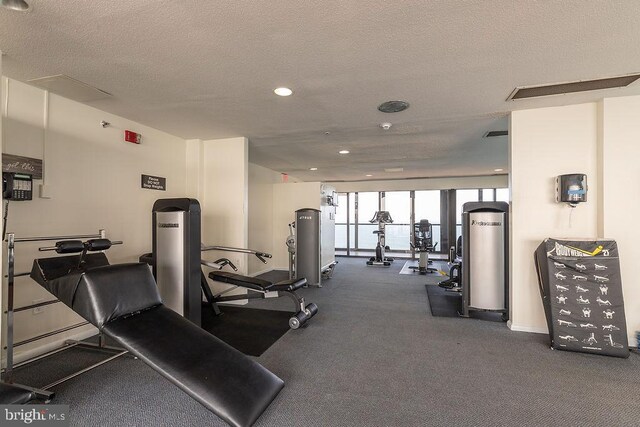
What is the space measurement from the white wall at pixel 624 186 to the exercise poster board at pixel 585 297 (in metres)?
0.30

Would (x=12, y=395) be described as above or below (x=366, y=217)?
below

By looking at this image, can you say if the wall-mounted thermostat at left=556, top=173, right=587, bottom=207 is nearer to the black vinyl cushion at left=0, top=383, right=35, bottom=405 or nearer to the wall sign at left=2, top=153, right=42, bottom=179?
the black vinyl cushion at left=0, top=383, right=35, bottom=405

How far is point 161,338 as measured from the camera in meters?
2.05

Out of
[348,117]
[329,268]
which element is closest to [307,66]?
[348,117]


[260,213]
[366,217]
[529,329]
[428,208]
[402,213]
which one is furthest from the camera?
[366,217]

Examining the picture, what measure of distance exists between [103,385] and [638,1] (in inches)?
171

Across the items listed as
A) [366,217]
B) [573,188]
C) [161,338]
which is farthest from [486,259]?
[366,217]

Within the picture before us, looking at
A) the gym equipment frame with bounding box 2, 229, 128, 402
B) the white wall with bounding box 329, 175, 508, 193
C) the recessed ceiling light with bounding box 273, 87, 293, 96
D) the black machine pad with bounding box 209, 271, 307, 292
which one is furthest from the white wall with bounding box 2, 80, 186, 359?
the white wall with bounding box 329, 175, 508, 193

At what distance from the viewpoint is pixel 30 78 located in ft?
8.43

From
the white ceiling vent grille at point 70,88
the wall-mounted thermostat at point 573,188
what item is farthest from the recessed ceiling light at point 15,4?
the wall-mounted thermostat at point 573,188

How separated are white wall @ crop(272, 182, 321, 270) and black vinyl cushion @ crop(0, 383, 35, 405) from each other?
18.1 feet

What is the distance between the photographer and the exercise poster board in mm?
2754

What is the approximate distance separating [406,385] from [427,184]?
299 inches

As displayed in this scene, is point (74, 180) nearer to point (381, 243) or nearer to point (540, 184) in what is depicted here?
point (540, 184)
